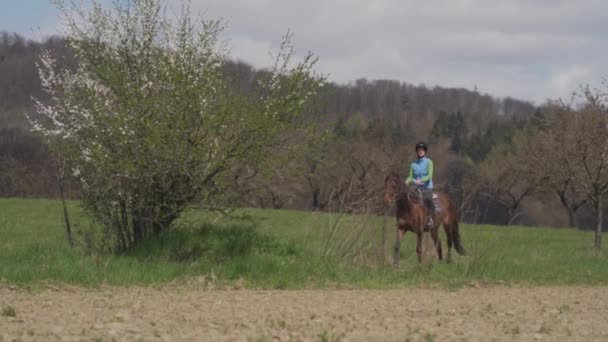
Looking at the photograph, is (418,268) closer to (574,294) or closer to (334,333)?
(574,294)

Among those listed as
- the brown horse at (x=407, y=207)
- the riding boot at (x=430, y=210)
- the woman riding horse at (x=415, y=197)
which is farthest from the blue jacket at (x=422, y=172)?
the riding boot at (x=430, y=210)

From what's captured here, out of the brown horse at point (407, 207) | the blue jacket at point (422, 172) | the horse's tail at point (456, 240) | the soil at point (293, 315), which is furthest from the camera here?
the horse's tail at point (456, 240)

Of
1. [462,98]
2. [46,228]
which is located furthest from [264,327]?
[462,98]

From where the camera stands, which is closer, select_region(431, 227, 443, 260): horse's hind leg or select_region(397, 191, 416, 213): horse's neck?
select_region(397, 191, 416, 213): horse's neck

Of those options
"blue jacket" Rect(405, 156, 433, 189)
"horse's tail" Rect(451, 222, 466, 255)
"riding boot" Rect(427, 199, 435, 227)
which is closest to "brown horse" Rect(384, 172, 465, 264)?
"riding boot" Rect(427, 199, 435, 227)

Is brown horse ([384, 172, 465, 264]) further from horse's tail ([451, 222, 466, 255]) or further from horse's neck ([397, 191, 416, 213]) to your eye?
horse's tail ([451, 222, 466, 255])

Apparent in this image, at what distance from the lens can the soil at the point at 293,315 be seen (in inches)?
301

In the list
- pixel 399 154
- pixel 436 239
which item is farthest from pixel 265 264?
pixel 399 154

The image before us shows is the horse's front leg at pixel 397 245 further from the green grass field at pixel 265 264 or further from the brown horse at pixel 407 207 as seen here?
the green grass field at pixel 265 264

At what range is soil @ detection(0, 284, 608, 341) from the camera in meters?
7.65

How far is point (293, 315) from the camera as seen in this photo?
9.28 metres

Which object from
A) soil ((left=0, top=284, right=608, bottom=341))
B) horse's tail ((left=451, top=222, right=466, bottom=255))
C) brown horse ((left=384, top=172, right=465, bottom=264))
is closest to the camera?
soil ((left=0, top=284, right=608, bottom=341))

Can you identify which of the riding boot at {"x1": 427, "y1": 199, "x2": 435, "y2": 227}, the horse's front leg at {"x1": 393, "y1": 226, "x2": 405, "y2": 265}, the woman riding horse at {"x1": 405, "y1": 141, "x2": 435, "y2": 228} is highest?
the woman riding horse at {"x1": 405, "y1": 141, "x2": 435, "y2": 228}

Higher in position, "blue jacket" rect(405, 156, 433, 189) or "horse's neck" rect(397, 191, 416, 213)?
"blue jacket" rect(405, 156, 433, 189)
